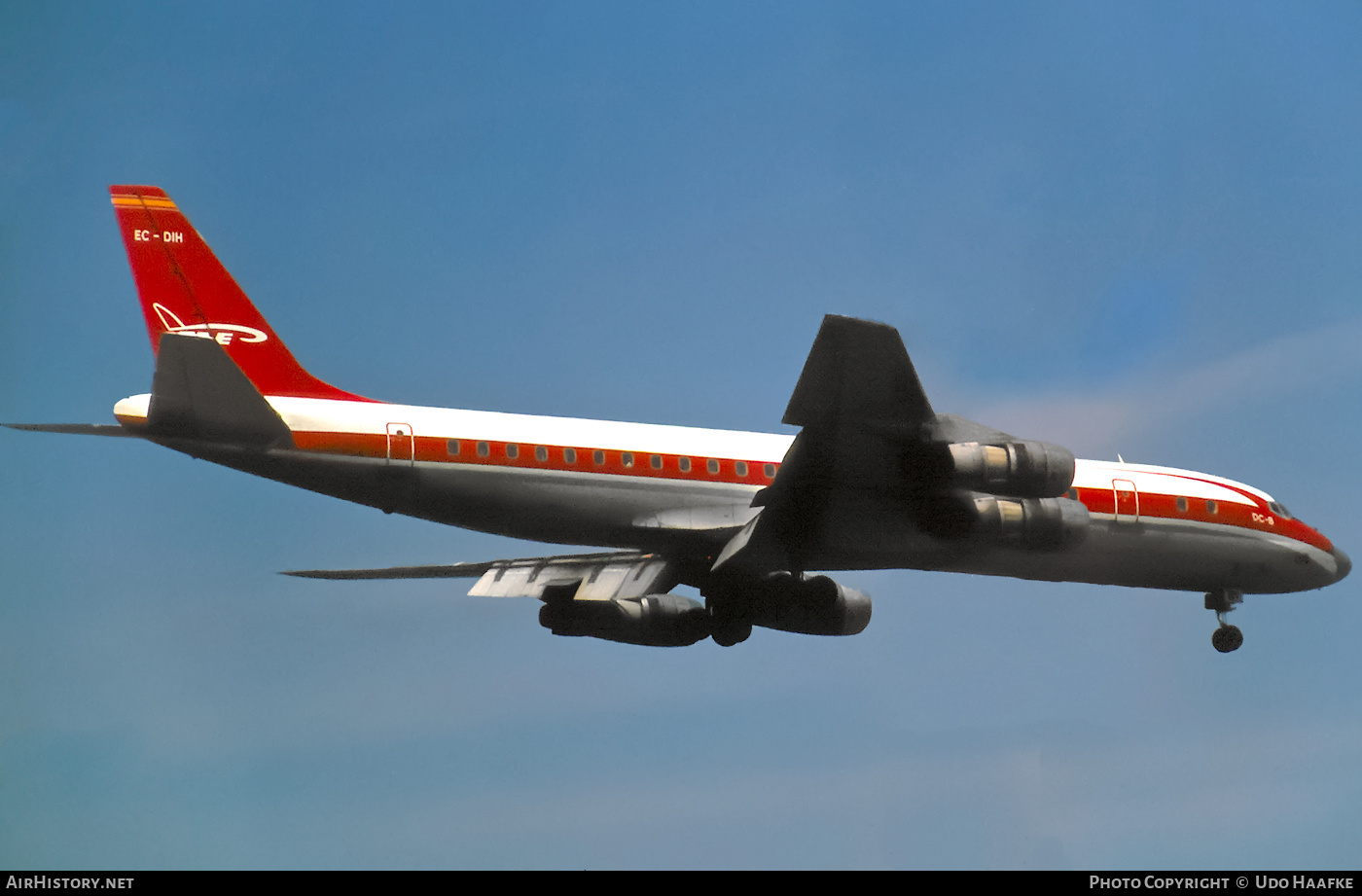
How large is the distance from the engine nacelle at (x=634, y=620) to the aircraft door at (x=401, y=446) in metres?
5.36

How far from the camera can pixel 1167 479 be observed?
26250mm

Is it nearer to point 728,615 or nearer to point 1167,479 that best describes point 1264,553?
point 1167,479

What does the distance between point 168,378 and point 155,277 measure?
3.25 meters

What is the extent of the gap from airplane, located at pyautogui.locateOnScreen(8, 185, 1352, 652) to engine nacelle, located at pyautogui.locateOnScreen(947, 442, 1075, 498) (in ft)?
0.10

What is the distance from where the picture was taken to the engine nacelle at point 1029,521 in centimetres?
2184

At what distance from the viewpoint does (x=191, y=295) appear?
22.7m

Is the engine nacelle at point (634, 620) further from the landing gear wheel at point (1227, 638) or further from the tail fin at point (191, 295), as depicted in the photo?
the landing gear wheel at point (1227, 638)

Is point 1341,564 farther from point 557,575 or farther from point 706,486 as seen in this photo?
point 557,575

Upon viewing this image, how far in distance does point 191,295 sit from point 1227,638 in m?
20.0

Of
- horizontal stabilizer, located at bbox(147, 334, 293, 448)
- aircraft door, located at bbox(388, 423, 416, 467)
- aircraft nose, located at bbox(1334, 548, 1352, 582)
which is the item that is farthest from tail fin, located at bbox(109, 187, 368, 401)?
aircraft nose, located at bbox(1334, 548, 1352, 582)

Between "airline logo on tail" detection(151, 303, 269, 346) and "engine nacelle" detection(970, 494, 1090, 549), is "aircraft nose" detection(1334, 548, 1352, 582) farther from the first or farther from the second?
"airline logo on tail" detection(151, 303, 269, 346)

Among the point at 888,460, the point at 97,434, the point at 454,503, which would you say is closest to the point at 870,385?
the point at 888,460

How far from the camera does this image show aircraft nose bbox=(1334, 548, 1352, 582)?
1096 inches

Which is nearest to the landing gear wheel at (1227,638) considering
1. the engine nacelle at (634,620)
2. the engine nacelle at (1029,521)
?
the engine nacelle at (1029,521)
